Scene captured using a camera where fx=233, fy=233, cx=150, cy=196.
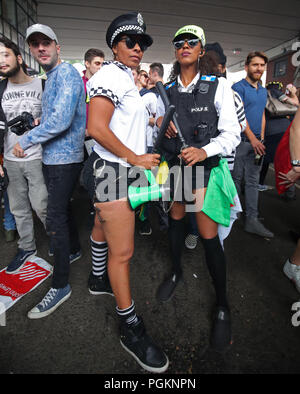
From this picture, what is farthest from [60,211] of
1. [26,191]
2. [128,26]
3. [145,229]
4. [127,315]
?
[145,229]

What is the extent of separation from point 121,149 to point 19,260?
6.79 feet

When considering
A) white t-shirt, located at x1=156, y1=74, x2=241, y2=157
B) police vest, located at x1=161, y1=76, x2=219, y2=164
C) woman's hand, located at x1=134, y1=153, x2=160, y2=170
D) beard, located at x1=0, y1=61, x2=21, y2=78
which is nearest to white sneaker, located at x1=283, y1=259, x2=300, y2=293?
white t-shirt, located at x1=156, y1=74, x2=241, y2=157

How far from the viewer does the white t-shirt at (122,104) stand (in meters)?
1.24

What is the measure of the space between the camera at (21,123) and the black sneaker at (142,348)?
187 cm

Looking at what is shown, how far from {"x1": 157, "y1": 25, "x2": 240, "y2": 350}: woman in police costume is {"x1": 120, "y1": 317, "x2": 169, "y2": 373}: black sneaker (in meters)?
0.42

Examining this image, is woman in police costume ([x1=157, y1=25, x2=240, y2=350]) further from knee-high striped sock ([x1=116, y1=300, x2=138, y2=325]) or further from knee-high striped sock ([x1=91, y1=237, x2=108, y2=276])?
knee-high striped sock ([x1=91, y1=237, x2=108, y2=276])

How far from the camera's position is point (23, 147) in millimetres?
1856

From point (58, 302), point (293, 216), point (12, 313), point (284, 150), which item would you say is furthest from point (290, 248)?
point (12, 313)

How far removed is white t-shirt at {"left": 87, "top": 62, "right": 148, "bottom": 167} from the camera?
124 cm

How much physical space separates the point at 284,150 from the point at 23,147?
7.65ft

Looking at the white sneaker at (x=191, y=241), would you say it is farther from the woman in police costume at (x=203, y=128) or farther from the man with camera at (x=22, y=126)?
the man with camera at (x=22, y=126)

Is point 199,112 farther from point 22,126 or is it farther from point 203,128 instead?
point 22,126

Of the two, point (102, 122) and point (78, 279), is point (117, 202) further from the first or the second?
point (78, 279)

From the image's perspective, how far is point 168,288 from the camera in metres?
2.23
